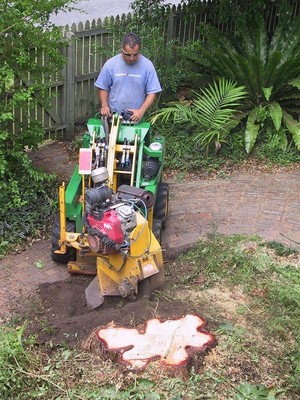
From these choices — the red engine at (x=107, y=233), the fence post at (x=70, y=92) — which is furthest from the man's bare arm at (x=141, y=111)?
the fence post at (x=70, y=92)

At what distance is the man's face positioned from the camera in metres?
6.26

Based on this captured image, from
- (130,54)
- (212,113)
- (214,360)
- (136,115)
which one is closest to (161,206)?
(136,115)

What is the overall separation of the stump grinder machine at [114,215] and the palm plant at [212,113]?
213 centimetres

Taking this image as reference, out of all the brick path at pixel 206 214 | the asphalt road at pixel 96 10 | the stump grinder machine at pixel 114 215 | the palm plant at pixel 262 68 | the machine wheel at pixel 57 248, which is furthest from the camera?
the asphalt road at pixel 96 10

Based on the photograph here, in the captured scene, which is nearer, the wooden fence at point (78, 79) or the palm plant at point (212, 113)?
the palm plant at point (212, 113)

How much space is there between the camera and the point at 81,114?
9477 mm

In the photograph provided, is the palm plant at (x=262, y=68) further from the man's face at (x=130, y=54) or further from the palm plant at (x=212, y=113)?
the man's face at (x=130, y=54)

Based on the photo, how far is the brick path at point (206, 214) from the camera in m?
6.01

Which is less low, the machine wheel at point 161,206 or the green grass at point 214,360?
the machine wheel at point 161,206

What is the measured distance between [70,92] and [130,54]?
2908 mm

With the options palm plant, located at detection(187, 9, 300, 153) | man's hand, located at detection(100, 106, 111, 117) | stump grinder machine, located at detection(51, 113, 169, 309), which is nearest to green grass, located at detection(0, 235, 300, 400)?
stump grinder machine, located at detection(51, 113, 169, 309)

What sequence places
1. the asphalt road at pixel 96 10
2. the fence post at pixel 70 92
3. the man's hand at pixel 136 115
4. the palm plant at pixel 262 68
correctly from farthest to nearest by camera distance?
the asphalt road at pixel 96 10 → the fence post at pixel 70 92 → the palm plant at pixel 262 68 → the man's hand at pixel 136 115

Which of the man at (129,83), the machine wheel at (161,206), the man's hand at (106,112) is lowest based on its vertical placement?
the machine wheel at (161,206)

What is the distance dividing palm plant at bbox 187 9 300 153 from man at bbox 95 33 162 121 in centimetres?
243
